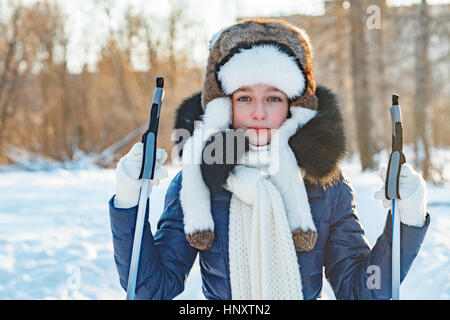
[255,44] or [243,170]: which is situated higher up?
[255,44]

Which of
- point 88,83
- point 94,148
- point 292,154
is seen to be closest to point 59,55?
point 88,83

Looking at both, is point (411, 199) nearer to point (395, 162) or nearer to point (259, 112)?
point (395, 162)

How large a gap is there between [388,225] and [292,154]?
1.55 feet

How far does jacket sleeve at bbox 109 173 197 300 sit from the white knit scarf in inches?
8.8

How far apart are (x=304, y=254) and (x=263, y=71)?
81 centimetres

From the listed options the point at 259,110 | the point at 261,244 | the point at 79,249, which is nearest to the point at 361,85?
the point at 79,249

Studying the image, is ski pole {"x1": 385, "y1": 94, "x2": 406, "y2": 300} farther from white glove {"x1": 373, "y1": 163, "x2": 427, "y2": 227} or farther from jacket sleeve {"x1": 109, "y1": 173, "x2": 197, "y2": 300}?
jacket sleeve {"x1": 109, "y1": 173, "x2": 197, "y2": 300}

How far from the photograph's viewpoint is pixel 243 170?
184 cm

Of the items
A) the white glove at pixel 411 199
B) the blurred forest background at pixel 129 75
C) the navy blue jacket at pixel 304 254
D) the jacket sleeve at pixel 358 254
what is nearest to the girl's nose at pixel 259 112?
the navy blue jacket at pixel 304 254

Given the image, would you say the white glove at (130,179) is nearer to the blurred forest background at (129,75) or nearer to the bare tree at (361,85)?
the blurred forest background at (129,75)

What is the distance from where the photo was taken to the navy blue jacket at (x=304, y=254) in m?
1.70

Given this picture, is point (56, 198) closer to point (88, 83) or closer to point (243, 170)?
Result: point (243, 170)

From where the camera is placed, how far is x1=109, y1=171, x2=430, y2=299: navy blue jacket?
1704 mm

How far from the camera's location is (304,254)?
71.4 inches
